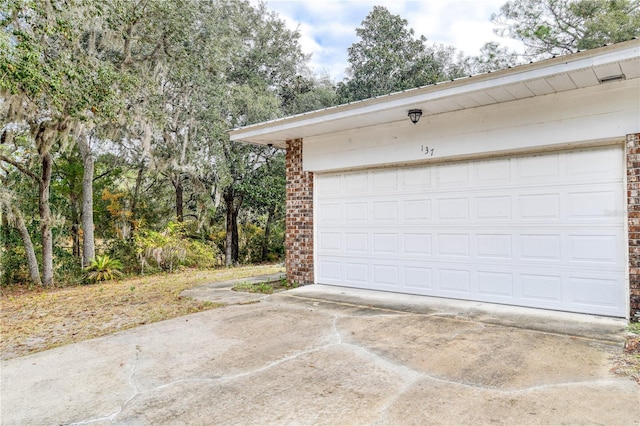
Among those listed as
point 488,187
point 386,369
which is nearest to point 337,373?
point 386,369

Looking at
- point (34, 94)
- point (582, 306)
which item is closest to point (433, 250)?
point (582, 306)

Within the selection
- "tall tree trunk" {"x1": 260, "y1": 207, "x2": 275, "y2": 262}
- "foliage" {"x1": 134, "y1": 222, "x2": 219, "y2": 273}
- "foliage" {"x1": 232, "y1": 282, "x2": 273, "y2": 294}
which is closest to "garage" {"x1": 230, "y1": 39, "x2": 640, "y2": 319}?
"foliage" {"x1": 232, "y1": 282, "x2": 273, "y2": 294}

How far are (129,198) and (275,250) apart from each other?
5.76 metres

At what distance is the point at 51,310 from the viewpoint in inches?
243

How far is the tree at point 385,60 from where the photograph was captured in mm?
15141

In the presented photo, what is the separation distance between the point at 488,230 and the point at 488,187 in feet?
1.89

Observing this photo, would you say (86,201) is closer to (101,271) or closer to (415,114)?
(101,271)

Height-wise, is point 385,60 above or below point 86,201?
above

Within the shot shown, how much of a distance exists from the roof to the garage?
2 cm

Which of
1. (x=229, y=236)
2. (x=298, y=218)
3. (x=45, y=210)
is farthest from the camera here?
(x=229, y=236)

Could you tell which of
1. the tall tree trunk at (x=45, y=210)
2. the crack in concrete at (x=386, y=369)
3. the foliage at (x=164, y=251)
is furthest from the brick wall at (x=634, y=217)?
the tall tree trunk at (x=45, y=210)

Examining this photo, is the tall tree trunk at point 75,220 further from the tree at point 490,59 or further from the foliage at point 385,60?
the tree at point 490,59

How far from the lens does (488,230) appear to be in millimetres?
5129

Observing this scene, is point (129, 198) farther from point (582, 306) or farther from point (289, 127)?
point (582, 306)
